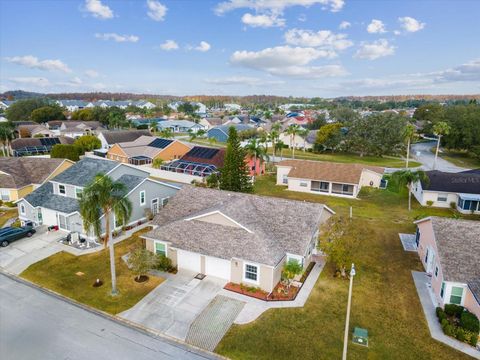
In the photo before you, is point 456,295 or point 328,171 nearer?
A: point 456,295

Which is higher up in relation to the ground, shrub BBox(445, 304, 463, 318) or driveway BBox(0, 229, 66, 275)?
shrub BBox(445, 304, 463, 318)

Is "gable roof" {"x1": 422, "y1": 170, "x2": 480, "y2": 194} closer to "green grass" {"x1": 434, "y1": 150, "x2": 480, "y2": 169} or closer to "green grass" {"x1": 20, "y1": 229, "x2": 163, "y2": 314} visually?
"green grass" {"x1": 434, "y1": 150, "x2": 480, "y2": 169}

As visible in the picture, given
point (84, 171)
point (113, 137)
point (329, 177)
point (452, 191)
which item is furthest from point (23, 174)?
point (452, 191)

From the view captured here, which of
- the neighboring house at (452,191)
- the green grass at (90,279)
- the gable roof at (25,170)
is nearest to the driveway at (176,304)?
the green grass at (90,279)

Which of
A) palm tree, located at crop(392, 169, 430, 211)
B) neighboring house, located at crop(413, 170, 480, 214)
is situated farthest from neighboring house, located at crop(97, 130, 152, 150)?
neighboring house, located at crop(413, 170, 480, 214)

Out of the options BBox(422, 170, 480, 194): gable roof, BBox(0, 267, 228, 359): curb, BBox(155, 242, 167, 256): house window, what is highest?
BBox(422, 170, 480, 194): gable roof

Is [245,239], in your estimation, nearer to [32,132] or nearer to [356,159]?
[356,159]

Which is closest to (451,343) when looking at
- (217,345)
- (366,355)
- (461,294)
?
(461,294)

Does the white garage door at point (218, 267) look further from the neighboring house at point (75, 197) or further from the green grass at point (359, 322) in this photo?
the neighboring house at point (75, 197)
